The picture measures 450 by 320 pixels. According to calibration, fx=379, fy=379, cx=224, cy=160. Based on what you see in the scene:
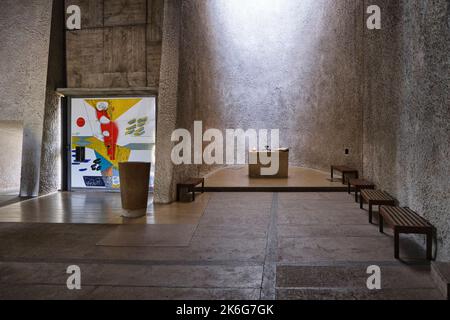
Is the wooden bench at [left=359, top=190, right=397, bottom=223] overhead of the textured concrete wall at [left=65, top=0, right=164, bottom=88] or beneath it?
beneath

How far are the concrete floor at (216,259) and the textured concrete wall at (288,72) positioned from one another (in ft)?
15.9

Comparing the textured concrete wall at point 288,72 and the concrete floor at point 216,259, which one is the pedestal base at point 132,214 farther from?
the textured concrete wall at point 288,72

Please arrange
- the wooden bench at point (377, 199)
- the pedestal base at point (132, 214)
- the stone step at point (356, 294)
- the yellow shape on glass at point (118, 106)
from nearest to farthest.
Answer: the stone step at point (356, 294) < the wooden bench at point (377, 199) < the pedestal base at point (132, 214) < the yellow shape on glass at point (118, 106)

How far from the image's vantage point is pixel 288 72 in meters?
13.2

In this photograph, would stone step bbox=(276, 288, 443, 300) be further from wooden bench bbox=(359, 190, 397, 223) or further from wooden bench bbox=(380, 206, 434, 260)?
wooden bench bbox=(359, 190, 397, 223)

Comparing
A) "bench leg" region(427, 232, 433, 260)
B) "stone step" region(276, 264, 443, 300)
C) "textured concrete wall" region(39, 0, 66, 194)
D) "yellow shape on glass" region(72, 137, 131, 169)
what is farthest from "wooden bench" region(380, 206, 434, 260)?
"textured concrete wall" region(39, 0, 66, 194)

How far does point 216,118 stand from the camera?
11234 mm

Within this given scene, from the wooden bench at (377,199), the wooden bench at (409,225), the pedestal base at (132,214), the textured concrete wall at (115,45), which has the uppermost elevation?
the textured concrete wall at (115,45)

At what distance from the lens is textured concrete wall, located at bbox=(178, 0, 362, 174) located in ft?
33.7

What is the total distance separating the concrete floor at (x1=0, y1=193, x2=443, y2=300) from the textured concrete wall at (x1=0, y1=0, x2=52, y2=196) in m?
2.87

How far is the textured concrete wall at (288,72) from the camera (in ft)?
33.7

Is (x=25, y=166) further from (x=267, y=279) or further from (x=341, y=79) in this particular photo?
(x=341, y=79)

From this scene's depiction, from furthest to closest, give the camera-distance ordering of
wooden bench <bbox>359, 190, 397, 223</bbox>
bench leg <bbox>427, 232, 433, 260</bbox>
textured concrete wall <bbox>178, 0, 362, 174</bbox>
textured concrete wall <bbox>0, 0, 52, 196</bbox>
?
textured concrete wall <bbox>178, 0, 362, 174</bbox> → textured concrete wall <bbox>0, 0, 52, 196</bbox> → wooden bench <bbox>359, 190, 397, 223</bbox> → bench leg <bbox>427, 232, 433, 260</bbox>

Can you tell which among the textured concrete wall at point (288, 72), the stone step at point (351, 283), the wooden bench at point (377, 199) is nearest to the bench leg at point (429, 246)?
the stone step at point (351, 283)
